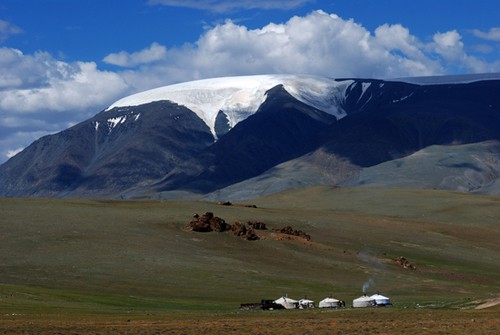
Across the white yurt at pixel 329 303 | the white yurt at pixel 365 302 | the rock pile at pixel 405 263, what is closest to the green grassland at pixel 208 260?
the rock pile at pixel 405 263

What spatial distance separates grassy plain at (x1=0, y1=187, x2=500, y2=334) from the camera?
5797 cm

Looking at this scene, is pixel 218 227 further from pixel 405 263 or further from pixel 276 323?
pixel 276 323

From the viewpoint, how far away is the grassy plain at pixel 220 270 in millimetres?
57969

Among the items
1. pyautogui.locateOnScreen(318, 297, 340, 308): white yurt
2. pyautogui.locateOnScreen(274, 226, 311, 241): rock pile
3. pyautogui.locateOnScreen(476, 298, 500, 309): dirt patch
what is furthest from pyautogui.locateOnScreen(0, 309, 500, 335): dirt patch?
pyautogui.locateOnScreen(274, 226, 311, 241): rock pile

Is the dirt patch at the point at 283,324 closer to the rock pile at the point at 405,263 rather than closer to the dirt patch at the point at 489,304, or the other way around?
the dirt patch at the point at 489,304

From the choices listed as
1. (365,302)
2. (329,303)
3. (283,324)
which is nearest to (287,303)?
(329,303)

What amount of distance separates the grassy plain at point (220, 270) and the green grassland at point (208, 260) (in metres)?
0.16

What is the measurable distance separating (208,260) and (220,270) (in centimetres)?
585

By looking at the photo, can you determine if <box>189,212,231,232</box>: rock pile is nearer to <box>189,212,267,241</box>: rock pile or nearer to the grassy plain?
<box>189,212,267,241</box>: rock pile

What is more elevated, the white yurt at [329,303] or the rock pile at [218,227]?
the rock pile at [218,227]

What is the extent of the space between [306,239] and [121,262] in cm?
3348

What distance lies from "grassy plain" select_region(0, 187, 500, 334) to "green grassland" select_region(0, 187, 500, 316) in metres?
0.16

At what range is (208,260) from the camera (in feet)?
343

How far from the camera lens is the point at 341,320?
194ft
